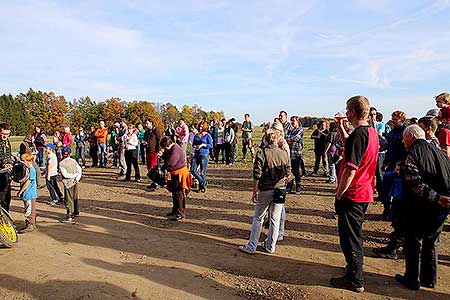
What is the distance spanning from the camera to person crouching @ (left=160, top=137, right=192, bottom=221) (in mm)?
7730

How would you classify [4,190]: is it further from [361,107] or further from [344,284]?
[361,107]

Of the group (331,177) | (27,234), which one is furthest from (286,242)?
(331,177)

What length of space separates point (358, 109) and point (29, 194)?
6.03 meters

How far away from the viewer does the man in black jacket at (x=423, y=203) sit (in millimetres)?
4316

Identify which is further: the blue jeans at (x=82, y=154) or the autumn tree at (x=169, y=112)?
the autumn tree at (x=169, y=112)

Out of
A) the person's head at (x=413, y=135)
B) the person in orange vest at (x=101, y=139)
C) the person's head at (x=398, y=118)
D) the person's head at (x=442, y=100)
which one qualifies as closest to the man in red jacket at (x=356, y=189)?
the person's head at (x=413, y=135)

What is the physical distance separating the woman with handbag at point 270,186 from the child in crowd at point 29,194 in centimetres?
414

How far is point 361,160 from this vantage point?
4246 mm

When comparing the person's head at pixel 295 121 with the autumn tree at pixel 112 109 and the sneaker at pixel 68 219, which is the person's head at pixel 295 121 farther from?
the autumn tree at pixel 112 109

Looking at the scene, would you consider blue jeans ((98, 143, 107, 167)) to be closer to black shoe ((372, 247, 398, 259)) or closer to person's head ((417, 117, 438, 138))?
black shoe ((372, 247, 398, 259))

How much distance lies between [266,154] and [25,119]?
7957cm

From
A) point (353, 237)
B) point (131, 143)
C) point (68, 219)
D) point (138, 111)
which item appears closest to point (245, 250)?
point (353, 237)

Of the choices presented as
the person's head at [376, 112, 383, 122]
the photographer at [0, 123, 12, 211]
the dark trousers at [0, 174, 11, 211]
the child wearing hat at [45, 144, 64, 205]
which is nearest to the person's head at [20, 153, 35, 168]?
the photographer at [0, 123, 12, 211]

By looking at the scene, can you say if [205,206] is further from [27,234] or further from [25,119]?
[25,119]
